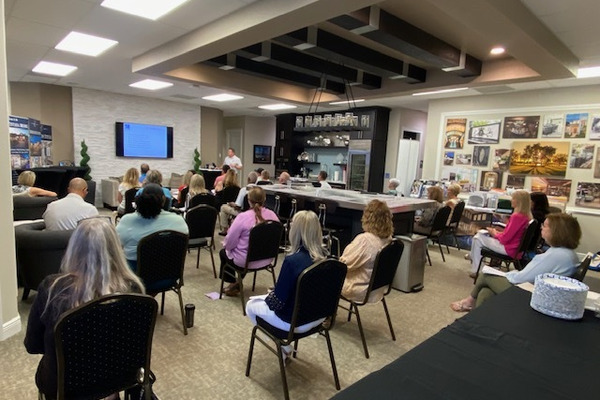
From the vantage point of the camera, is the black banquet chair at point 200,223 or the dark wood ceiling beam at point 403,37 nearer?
the dark wood ceiling beam at point 403,37

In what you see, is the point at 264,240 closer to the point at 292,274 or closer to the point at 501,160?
the point at 292,274

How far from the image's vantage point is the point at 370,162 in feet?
28.7

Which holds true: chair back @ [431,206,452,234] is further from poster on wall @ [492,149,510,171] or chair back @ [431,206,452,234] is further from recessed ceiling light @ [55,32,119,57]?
recessed ceiling light @ [55,32,119,57]

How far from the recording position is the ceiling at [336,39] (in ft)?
9.86

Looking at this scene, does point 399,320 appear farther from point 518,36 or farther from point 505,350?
point 518,36

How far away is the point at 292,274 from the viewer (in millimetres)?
2027

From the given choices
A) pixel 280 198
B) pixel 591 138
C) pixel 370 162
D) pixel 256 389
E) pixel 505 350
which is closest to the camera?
pixel 505 350

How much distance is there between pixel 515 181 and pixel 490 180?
416 mm

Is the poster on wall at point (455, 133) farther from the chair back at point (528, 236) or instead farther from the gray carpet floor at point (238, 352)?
the gray carpet floor at point (238, 352)

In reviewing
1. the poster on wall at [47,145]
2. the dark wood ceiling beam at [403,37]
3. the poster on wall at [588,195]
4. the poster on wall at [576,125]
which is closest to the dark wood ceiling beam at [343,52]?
the dark wood ceiling beam at [403,37]

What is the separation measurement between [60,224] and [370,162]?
22.7 ft

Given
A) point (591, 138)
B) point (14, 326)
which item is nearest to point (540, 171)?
point (591, 138)

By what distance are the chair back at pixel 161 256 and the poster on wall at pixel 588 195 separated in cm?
630

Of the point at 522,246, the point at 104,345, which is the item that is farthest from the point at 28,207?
the point at 522,246
